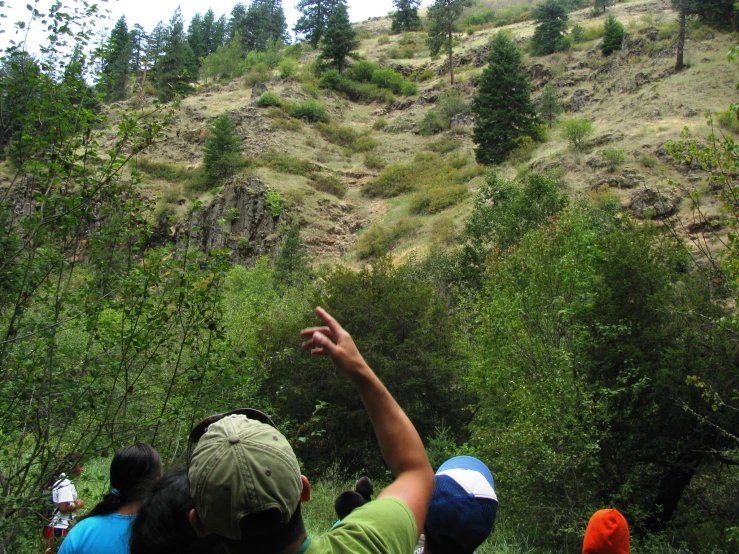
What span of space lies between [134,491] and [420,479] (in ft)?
5.79

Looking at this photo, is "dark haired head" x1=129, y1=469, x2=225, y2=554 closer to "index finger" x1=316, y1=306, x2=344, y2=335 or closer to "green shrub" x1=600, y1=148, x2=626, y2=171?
"index finger" x1=316, y1=306, x2=344, y2=335

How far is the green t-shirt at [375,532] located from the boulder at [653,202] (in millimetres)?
29877

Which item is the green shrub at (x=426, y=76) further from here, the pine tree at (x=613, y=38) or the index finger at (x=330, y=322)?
the index finger at (x=330, y=322)

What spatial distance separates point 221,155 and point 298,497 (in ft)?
170

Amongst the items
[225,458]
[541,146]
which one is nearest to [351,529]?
[225,458]

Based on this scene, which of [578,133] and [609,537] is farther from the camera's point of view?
[578,133]

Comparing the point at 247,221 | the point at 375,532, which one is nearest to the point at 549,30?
the point at 247,221

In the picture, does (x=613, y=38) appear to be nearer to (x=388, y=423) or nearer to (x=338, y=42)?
(x=338, y=42)

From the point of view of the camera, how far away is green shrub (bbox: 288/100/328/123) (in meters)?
61.0

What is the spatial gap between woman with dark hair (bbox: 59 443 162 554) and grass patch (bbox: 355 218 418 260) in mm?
36834

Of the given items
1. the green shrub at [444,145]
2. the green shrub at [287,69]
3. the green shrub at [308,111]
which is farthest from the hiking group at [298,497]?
the green shrub at [287,69]

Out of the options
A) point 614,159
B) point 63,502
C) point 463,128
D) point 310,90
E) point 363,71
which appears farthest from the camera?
point 363,71

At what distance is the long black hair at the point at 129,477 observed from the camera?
268cm

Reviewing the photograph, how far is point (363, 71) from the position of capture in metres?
73.3
